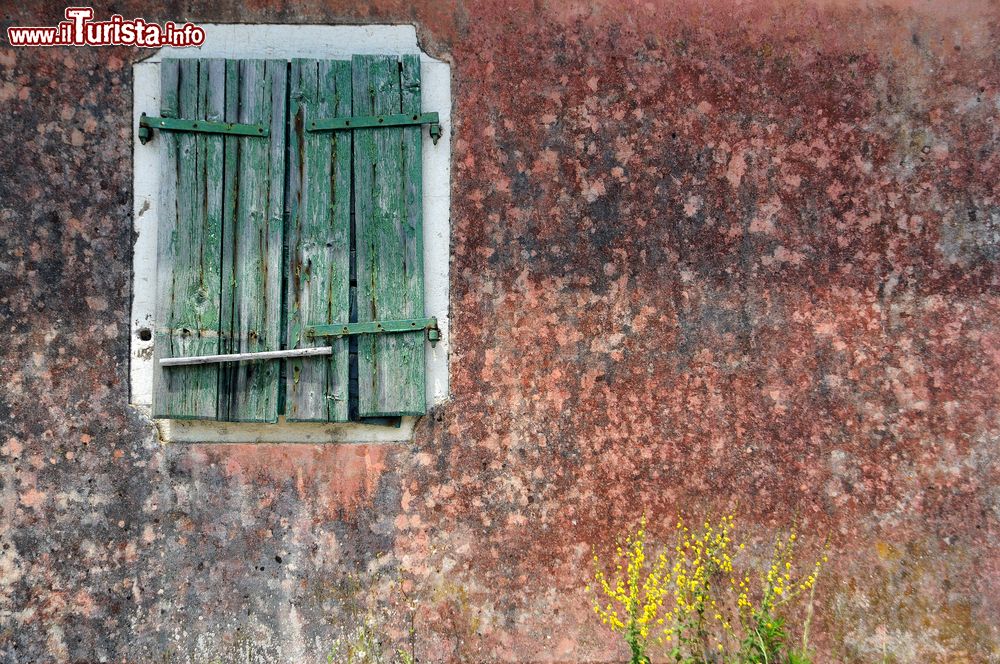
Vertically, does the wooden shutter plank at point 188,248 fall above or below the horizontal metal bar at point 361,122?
below

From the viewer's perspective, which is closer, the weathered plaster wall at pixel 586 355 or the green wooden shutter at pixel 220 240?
the green wooden shutter at pixel 220 240

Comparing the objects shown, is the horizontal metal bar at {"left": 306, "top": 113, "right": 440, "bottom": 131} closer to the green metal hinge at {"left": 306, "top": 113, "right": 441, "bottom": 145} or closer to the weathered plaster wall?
the green metal hinge at {"left": 306, "top": 113, "right": 441, "bottom": 145}

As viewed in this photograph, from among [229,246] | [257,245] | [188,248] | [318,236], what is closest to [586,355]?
[318,236]

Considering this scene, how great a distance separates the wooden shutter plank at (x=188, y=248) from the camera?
3.44m

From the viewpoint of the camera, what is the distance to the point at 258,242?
3.51 m

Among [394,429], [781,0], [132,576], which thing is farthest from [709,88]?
[132,576]

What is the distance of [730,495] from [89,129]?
3.59 metres

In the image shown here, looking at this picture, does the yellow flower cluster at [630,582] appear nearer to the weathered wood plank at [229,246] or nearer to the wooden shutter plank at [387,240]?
the wooden shutter plank at [387,240]

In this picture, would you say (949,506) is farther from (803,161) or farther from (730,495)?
(803,161)

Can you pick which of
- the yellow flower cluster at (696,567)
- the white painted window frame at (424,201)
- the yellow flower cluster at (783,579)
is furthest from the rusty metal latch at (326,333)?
the yellow flower cluster at (783,579)

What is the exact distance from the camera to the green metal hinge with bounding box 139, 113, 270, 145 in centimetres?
351

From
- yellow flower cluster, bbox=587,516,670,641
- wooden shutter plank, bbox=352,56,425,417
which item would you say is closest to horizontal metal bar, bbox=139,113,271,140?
wooden shutter plank, bbox=352,56,425,417

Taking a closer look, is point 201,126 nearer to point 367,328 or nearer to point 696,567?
point 367,328

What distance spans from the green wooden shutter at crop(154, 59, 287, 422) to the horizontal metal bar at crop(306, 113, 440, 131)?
0.20 m
